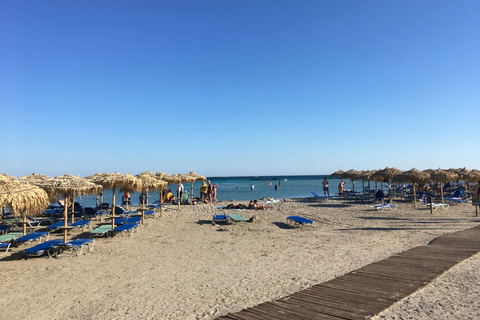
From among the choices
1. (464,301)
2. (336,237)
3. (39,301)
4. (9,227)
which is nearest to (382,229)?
(336,237)

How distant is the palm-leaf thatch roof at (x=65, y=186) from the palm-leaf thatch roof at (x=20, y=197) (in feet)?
5.77

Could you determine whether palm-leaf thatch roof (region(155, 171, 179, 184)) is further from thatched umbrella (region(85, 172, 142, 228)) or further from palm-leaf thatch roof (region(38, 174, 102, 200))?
palm-leaf thatch roof (region(38, 174, 102, 200))

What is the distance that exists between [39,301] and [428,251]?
24.5ft

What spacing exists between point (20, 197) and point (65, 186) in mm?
2352

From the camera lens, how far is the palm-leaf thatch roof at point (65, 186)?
7.62 m

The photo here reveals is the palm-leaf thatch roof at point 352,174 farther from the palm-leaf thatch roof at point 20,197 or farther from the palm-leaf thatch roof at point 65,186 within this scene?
the palm-leaf thatch roof at point 20,197

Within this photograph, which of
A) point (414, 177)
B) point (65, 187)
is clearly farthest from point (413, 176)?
point (65, 187)

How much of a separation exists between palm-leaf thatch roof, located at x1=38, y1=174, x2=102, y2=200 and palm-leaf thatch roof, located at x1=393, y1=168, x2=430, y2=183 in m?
15.0

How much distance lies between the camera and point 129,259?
22.3 feet

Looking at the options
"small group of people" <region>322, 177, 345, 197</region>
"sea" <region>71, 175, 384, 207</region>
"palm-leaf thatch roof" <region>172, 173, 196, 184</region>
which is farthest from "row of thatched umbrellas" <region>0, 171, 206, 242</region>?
"small group of people" <region>322, 177, 345, 197</region>

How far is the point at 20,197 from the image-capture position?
541cm

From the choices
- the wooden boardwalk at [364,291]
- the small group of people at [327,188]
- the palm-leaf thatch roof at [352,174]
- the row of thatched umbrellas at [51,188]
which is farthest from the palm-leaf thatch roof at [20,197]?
the palm-leaf thatch roof at [352,174]

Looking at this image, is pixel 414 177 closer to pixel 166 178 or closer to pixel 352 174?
pixel 352 174

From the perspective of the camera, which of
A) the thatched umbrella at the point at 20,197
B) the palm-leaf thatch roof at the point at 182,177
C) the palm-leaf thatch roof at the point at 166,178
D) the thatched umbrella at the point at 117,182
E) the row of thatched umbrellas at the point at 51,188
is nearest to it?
the thatched umbrella at the point at 20,197
